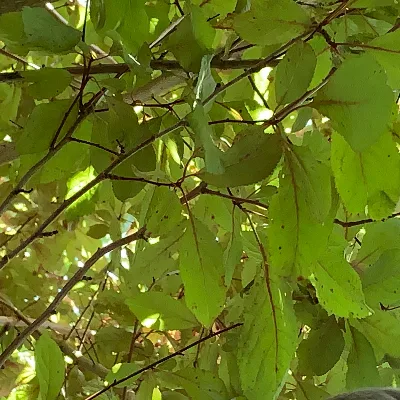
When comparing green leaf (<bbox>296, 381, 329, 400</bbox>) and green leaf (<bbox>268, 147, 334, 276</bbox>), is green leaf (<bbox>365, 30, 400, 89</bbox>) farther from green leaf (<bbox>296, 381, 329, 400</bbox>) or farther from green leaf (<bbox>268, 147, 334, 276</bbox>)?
green leaf (<bbox>296, 381, 329, 400</bbox>)

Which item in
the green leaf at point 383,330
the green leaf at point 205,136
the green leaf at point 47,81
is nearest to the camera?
the green leaf at point 205,136

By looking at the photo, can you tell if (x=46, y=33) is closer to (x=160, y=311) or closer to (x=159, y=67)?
(x=159, y=67)

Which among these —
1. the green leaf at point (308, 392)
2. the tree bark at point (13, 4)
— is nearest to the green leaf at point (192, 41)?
the tree bark at point (13, 4)

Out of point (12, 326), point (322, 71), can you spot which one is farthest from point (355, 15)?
point (12, 326)

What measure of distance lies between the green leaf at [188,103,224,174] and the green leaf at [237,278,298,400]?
0.14 m

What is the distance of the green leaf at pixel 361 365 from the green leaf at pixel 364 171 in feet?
0.55

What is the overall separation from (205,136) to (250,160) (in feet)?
0.18

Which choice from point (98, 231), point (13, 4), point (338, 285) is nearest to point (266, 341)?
point (338, 285)

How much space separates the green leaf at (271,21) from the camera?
348 mm

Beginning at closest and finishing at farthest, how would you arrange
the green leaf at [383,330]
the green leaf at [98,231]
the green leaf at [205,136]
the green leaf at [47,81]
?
1. the green leaf at [205,136]
2. the green leaf at [47,81]
3. the green leaf at [383,330]
4. the green leaf at [98,231]

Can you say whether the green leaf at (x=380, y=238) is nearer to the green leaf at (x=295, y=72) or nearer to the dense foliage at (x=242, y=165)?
the dense foliage at (x=242, y=165)

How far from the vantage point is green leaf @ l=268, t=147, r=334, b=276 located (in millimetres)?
341

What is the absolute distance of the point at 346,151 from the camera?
0.37 meters

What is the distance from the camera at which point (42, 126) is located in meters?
0.41
